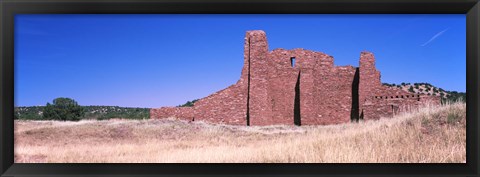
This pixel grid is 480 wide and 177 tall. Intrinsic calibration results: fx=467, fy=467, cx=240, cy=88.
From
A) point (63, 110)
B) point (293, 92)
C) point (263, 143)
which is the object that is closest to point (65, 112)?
point (63, 110)

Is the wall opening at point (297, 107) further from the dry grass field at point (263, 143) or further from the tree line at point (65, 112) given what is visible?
the tree line at point (65, 112)

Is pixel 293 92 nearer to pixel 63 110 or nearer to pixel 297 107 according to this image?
pixel 297 107

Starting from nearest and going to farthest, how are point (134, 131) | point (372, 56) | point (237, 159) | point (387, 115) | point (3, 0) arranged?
point (3, 0)
point (237, 159)
point (134, 131)
point (387, 115)
point (372, 56)

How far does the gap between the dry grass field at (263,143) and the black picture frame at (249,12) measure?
0.75m

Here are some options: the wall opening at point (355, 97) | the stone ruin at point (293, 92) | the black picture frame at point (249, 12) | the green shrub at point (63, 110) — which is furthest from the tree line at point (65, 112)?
the black picture frame at point (249, 12)

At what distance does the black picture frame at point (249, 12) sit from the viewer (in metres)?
4.73

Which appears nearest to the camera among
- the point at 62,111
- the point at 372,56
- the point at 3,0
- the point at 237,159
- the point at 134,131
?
the point at 3,0

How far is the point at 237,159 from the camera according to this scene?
8578mm

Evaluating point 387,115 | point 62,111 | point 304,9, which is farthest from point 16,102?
point 62,111

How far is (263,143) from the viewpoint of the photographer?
12938 millimetres

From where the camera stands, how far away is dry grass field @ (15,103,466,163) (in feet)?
23.9

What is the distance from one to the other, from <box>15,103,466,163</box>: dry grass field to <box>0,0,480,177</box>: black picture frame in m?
0.75

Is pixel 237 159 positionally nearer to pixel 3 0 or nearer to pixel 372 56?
pixel 3 0

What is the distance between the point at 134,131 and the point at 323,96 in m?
11.1
